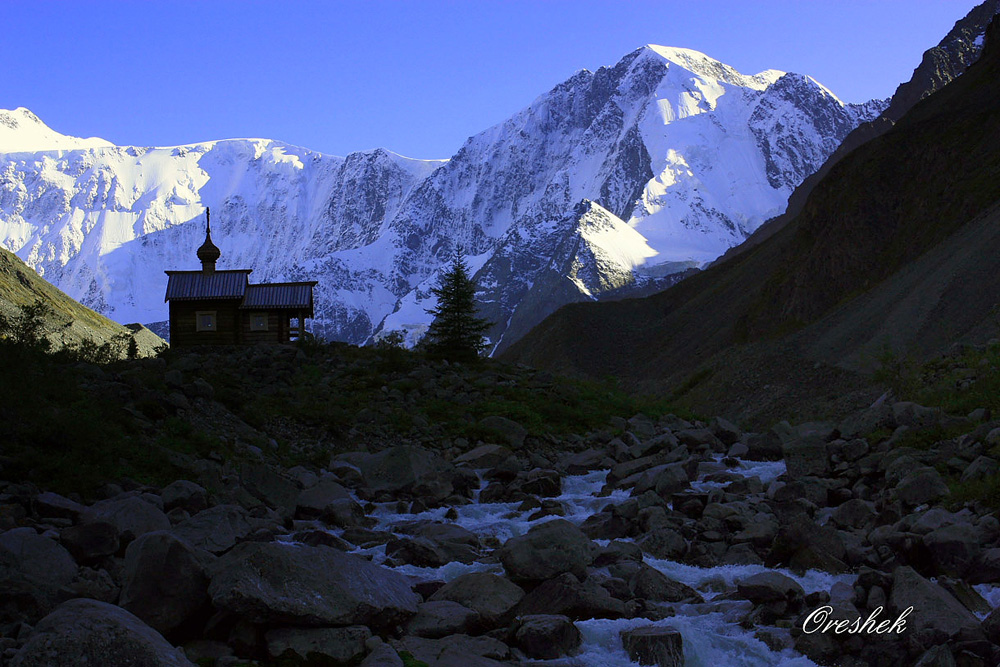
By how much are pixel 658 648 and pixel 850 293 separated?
195 ft

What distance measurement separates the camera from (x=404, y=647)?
1191 cm

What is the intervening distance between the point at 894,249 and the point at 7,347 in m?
59.6

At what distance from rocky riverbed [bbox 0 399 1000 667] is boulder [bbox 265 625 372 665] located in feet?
0.09

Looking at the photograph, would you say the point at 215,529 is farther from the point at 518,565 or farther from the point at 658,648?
the point at 658,648

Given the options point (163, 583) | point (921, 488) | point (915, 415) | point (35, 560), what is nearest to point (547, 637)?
point (163, 583)

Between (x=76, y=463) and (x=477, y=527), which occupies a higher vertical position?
(x=76, y=463)

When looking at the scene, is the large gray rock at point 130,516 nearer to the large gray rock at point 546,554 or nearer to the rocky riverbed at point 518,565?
the rocky riverbed at point 518,565

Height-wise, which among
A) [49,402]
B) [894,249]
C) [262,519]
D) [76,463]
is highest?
[894,249]

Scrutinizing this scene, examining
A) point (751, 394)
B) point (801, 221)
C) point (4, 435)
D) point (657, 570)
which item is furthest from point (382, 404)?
point (801, 221)

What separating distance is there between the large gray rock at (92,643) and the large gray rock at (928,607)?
29.6ft

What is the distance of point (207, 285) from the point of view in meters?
43.4

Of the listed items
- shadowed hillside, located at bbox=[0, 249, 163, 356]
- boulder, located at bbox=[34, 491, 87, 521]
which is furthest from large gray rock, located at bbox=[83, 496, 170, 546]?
shadowed hillside, located at bbox=[0, 249, 163, 356]

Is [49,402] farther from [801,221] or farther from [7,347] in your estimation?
[801,221]

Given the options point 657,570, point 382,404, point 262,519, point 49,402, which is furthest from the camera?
point 382,404
